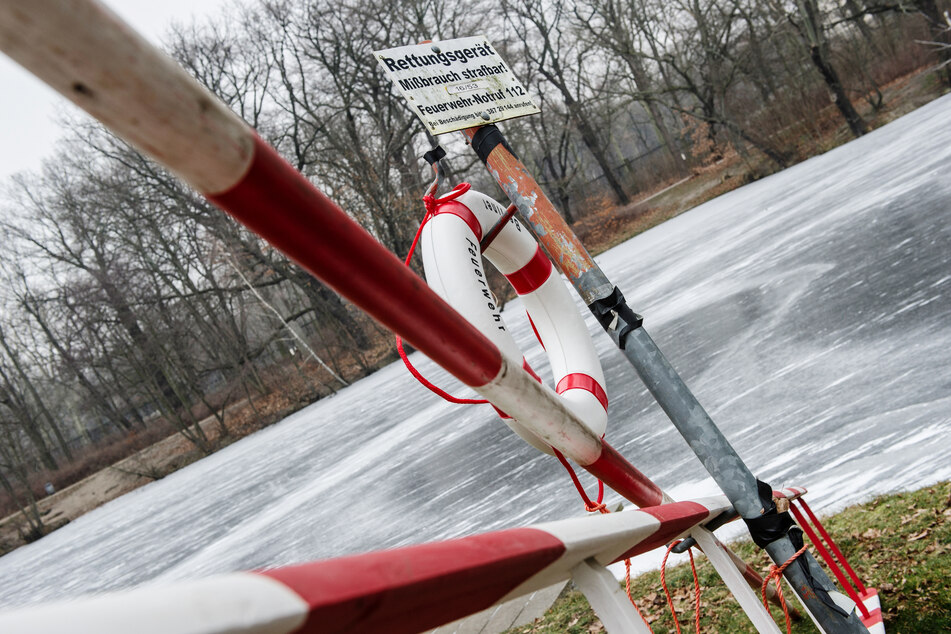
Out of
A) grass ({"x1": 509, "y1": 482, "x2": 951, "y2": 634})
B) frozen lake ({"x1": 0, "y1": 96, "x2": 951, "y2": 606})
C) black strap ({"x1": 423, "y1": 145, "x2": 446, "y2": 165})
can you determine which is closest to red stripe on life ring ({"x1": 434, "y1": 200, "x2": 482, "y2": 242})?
black strap ({"x1": 423, "y1": 145, "x2": 446, "y2": 165})

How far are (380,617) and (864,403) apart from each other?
4142 millimetres

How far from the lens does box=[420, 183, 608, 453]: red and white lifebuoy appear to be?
227 cm

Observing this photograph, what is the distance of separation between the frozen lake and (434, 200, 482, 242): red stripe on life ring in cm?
214

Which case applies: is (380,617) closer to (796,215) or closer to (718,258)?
(718,258)

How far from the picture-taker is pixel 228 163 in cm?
96

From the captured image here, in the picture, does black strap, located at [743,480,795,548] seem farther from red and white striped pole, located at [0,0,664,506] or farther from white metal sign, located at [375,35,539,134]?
white metal sign, located at [375,35,539,134]

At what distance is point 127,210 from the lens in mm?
26438

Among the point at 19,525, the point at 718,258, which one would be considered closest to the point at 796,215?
the point at 718,258

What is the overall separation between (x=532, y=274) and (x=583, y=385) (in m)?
0.60

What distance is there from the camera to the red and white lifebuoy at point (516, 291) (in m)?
2.27

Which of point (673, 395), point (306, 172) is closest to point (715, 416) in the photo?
point (673, 395)

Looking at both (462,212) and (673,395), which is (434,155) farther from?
(673,395)

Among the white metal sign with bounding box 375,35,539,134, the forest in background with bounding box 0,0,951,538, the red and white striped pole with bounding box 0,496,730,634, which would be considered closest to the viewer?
the red and white striped pole with bounding box 0,496,730,634

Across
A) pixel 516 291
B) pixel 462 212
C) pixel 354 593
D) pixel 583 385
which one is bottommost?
pixel 583 385
